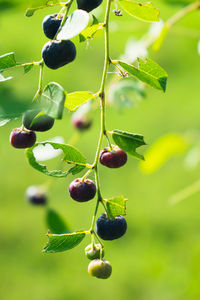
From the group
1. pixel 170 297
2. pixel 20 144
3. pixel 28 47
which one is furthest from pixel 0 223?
pixel 20 144

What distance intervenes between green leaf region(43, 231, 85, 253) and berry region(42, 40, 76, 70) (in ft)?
0.97

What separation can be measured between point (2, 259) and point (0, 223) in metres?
0.37

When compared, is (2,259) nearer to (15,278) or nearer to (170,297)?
(15,278)

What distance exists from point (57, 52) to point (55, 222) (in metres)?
0.94

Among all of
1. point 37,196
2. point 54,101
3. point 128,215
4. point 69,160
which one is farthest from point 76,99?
point 128,215

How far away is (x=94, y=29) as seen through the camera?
0.87 m

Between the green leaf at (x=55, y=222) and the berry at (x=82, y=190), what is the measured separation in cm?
67

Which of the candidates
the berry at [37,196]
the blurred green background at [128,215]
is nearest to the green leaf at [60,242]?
the berry at [37,196]

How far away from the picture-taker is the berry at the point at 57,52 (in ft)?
2.49

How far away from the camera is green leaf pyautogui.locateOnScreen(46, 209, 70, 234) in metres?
1.53

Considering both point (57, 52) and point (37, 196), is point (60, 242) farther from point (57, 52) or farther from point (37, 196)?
point (37, 196)

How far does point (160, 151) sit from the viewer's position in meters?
1.93

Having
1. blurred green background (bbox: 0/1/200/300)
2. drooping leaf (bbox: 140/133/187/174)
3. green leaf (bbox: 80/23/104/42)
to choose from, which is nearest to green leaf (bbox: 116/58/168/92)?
green leaf (bbox: 80/23/104/42)

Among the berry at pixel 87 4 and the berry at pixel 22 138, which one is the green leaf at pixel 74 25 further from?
the berry at pixel 22 138
